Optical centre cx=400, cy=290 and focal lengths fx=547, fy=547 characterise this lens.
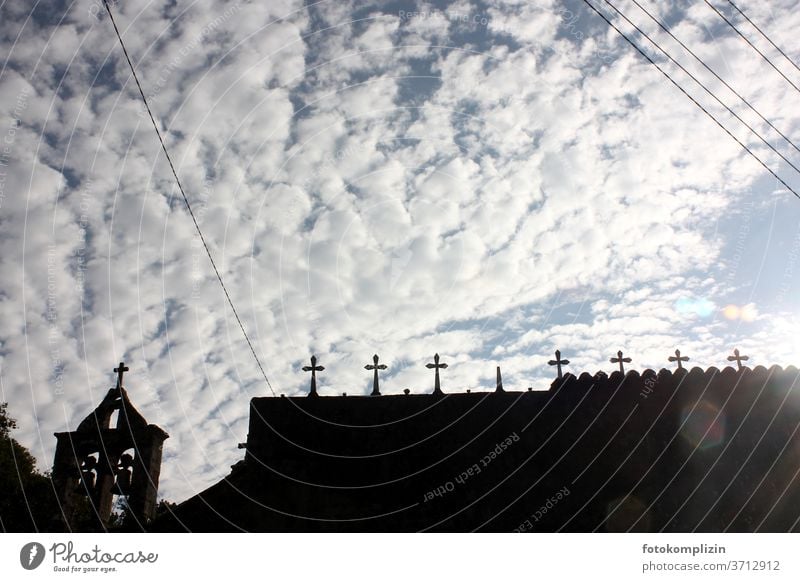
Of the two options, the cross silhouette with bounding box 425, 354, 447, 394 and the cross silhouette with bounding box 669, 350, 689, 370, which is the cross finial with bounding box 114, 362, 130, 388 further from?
the cross silhouette with bounding box 669, 350, 689, 370

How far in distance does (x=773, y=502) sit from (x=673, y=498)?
7.44ft

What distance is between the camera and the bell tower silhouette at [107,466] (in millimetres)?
13516

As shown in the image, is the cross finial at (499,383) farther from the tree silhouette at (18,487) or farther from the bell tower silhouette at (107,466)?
the tree silhouette at (18,487)

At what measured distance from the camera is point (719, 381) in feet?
46.9

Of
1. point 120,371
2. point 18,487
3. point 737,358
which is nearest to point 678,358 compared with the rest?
point 737,358

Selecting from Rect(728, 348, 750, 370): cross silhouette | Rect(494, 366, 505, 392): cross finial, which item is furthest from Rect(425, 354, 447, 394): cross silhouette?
Rect(728, 348, 750, 370): cross silhouette

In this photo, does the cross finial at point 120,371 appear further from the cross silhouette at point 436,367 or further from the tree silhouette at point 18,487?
the tree silhouette at point 18,487

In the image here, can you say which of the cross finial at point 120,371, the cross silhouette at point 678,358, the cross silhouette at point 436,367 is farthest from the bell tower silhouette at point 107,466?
the cross silhouette at point 678,358

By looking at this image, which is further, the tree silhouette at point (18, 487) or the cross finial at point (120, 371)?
the tree silhouette at point (18, 487)

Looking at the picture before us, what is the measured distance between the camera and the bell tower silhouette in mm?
13516

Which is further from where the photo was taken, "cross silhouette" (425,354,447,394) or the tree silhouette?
the tree silhouette

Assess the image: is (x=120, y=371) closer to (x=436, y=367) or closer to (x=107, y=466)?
(x=107, y=466)

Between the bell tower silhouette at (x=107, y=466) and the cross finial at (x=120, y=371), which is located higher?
the cross finial at (x=120, y=371)

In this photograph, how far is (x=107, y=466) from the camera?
14.1 m
